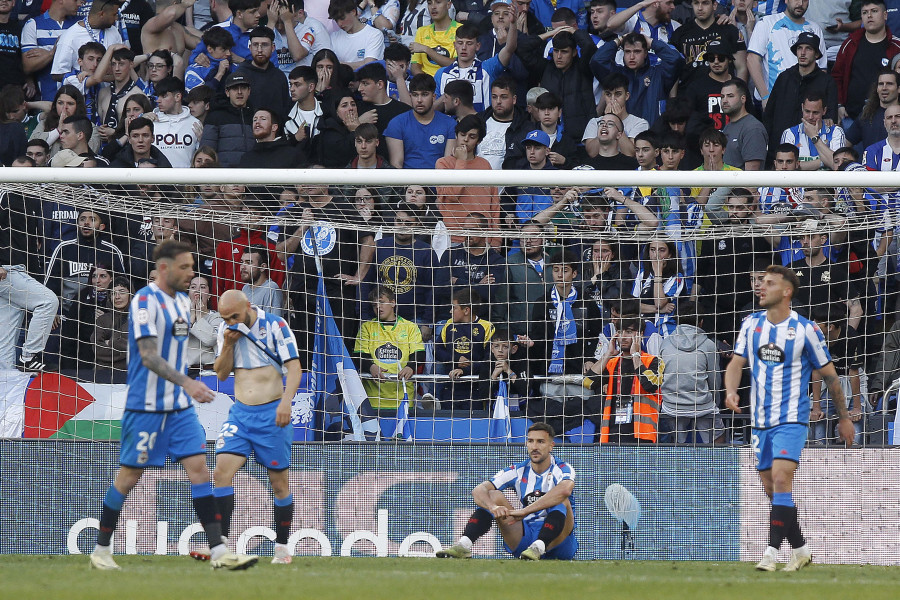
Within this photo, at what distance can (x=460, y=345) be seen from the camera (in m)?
10.5

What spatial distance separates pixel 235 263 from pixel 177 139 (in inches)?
101

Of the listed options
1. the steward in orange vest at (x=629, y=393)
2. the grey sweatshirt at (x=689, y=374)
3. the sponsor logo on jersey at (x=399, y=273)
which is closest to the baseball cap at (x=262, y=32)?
the sponsor logo on jersey at (x=399, y=273)

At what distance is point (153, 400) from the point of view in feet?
23.8

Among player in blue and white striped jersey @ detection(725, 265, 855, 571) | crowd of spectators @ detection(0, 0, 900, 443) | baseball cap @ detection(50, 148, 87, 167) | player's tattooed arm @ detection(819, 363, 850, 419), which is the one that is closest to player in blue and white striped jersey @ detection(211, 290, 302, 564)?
crowd of spectators @ detection(0, 0, 900, 443)

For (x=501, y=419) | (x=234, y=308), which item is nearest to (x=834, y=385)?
(x=501, y=419)

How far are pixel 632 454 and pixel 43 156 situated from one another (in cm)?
677

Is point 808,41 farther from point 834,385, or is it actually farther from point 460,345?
point 834,385

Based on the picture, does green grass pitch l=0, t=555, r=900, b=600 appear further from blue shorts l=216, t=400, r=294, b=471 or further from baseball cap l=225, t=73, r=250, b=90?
baseball cap l=225, t=73, r=250, b=90

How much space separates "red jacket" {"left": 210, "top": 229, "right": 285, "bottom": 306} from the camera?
10.6 meters

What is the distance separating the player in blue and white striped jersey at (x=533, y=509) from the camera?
8.96m

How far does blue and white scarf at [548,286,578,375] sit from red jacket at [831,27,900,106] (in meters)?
4.41

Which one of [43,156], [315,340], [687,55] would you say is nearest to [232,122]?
[43,156]

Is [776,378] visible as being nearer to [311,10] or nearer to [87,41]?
[311,10]

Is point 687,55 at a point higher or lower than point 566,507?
higher
